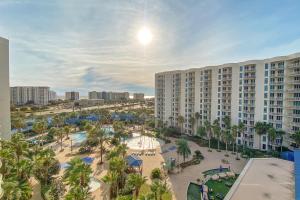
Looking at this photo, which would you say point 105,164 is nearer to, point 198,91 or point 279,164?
point 279,164

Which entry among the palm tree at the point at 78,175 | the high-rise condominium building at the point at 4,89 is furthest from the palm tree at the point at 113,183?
the high-rise condominium building at the point at 4,89

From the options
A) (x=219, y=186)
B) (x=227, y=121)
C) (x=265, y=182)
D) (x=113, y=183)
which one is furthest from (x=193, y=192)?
(x=227, y=121)

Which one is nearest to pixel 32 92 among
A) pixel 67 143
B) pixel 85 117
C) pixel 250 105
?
pixel 85 117

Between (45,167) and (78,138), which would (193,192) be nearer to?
(45,167)

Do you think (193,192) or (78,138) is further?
(78,138)

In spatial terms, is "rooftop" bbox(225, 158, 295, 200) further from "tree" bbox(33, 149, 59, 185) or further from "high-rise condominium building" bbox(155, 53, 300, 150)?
"tree" bbox(33, 149, 59, 185)

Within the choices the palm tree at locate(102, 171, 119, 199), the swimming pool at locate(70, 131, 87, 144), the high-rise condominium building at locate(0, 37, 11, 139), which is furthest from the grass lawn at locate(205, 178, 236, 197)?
the swimming pool at locate(70, 131, 87, 144)

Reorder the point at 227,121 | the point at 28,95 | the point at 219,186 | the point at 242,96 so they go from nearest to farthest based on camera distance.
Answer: the point at 219,186 → the point at 242,96 → the point at 227,121 → the point at 28,95
